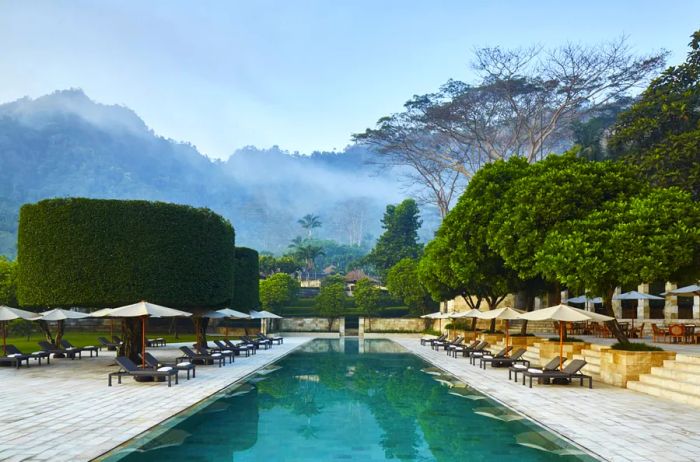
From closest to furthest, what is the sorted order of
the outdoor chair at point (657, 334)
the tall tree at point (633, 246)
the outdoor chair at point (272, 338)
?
the tall tree at point (633, 246) < the outdoor chair at point (657, 334) < the outdoor chair at point (272, 338)

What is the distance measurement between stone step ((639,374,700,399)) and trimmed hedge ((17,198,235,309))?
17.6 meters

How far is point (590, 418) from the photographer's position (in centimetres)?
1391

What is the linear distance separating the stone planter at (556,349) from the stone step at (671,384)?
5.33m

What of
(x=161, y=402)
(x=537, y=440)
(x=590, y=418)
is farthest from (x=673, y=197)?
(x=161, y=402)

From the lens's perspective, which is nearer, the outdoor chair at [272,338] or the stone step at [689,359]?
the stone step at [689,359]

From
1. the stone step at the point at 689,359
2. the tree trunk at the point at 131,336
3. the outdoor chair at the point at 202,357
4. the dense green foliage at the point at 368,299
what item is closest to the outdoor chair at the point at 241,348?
the outdoor chair at the point at 202,357

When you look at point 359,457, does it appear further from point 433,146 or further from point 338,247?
point 338,247

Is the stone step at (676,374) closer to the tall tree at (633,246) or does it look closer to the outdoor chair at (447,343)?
the tall tree at (633,246)

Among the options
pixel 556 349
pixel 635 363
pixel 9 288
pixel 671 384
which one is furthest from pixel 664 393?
pixel 9 288

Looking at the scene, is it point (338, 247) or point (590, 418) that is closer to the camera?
point (590, 418)

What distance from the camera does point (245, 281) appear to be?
137 ft

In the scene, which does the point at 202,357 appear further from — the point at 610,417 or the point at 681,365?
the point at 681,365

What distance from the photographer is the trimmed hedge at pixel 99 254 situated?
23.8 m

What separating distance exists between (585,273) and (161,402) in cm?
1392
